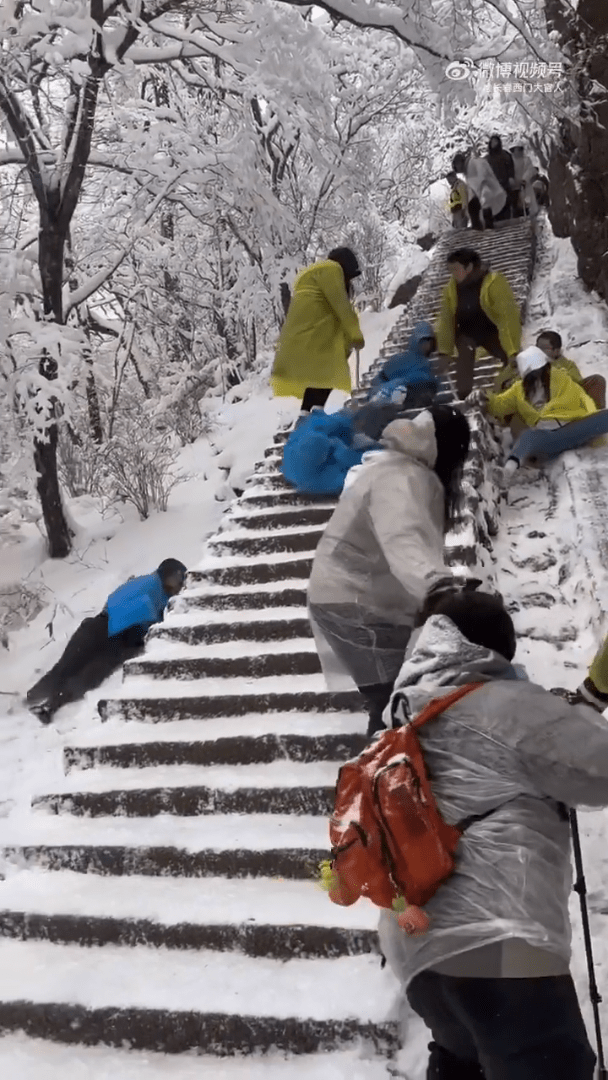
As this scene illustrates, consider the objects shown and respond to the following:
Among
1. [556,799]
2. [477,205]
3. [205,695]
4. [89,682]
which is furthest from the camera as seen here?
[477,205]

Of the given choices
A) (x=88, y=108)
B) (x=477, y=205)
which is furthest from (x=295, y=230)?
(x=477, y=205)

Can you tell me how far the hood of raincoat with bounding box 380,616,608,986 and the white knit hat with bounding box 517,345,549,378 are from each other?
439cm

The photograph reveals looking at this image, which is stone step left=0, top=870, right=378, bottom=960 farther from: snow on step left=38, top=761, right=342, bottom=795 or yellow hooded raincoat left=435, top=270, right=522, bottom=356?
yellow hooded raincoat left=435, top=270, right=522, bottom=356

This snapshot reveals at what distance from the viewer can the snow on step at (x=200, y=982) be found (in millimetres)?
2629

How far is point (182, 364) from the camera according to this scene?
50.0 feet

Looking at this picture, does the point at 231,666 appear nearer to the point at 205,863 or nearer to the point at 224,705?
the point at 224,705

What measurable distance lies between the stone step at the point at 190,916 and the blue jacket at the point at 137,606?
242 cm

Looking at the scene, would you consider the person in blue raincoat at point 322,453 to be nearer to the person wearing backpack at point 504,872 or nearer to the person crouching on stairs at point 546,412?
the person crouching on stairs at point 546,412

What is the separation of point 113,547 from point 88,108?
13.9 ft

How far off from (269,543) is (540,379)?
85.9 inches

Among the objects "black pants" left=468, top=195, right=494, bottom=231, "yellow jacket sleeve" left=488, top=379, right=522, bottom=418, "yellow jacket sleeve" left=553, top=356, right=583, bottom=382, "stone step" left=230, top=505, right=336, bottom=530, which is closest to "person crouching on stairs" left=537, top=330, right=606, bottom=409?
"yellow jacket sleeve" left=553, top=356, right=583, bottom=382

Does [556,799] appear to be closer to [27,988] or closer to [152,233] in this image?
[27,988]

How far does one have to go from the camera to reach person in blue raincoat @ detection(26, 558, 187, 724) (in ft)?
18.2

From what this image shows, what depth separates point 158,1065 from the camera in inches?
104
